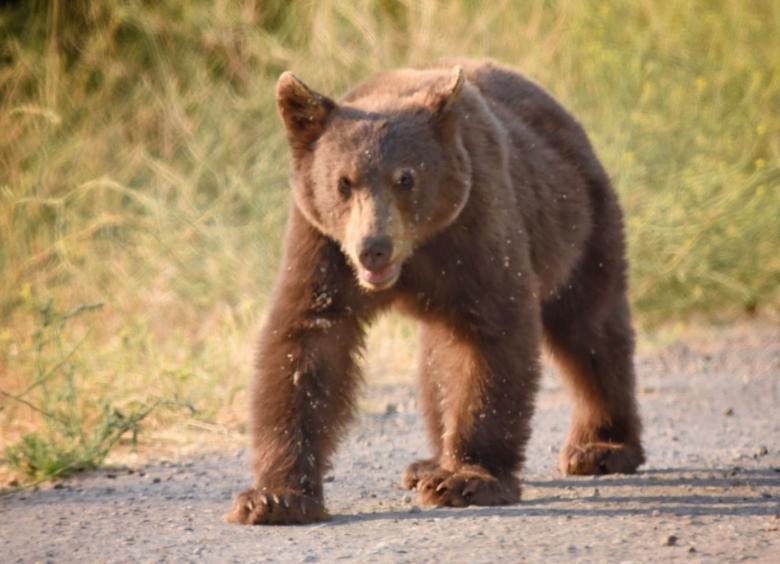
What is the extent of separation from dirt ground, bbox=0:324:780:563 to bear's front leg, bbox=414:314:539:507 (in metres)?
0.16

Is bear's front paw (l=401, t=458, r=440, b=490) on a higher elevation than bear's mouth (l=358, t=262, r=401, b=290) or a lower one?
lower

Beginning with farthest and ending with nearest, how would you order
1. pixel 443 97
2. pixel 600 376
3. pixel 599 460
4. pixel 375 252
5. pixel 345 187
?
pixel 600 376
pixel 599 460
pixel 443 97
pixel 345 187
pixel 375 252

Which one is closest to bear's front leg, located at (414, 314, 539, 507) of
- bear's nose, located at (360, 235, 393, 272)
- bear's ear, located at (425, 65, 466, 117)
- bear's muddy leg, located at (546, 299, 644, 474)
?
bear's nose, located at (360, 235, 393, 272)

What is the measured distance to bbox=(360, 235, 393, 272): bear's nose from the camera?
18.8ft

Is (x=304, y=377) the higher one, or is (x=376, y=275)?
(x=376, y=275)

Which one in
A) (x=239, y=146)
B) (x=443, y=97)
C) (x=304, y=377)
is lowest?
(x=304, y=377)

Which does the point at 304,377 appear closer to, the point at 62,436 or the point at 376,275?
the point at 376,275

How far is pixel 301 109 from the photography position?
6184mm

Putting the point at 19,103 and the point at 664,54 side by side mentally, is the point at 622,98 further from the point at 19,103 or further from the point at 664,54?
the point at 19,103

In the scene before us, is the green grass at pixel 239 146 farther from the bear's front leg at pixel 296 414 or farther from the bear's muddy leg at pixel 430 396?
the bear's front leg at pixel 296 414

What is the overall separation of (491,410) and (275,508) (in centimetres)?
98

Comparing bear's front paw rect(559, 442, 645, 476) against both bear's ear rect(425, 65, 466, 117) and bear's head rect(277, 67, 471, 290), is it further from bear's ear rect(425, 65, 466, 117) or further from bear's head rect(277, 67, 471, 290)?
bear's ear rect(425, 65, 466, 117)

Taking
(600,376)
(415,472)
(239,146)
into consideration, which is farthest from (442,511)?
(239,146)

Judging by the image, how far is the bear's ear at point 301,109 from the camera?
6.12 m
